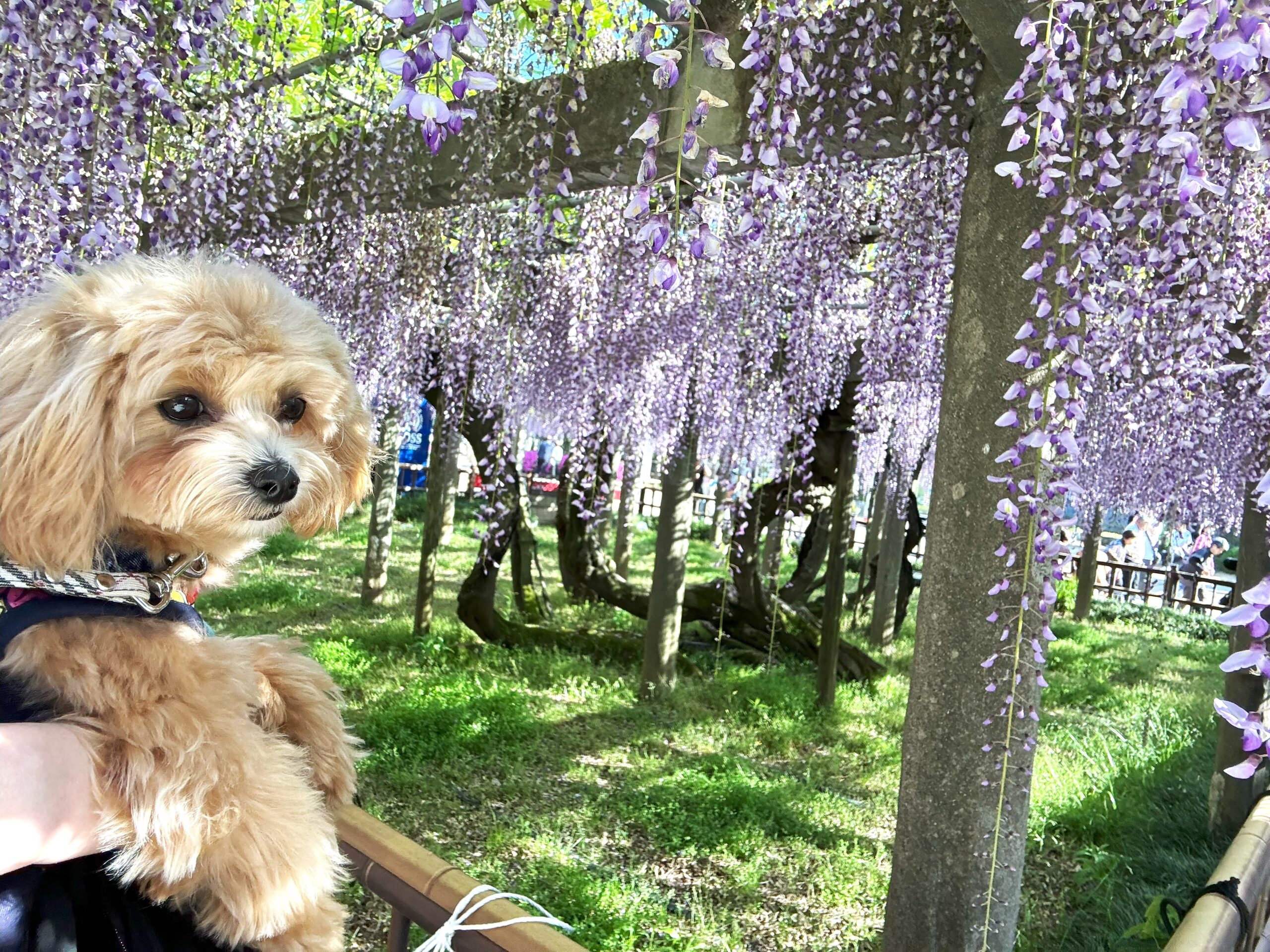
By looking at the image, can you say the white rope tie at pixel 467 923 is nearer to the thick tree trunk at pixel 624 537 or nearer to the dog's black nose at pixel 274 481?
the dog's black nose at pixel 274 481

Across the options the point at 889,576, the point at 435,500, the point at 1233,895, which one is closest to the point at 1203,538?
the point at 889,576

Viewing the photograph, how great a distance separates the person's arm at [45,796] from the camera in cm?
79

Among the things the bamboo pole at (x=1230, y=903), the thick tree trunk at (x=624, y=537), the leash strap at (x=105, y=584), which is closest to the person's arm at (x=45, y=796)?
the leash strap at (x=105, y=584)

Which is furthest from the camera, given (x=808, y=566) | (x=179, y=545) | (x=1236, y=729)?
(x=808, y=566)

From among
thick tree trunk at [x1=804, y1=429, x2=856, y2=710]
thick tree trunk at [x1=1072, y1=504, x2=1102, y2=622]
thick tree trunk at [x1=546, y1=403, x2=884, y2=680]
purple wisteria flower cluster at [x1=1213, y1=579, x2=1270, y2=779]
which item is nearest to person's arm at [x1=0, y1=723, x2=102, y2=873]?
purple wisteria flower cluster at [x1=1213, y1=579, x2=1270, y2=779]

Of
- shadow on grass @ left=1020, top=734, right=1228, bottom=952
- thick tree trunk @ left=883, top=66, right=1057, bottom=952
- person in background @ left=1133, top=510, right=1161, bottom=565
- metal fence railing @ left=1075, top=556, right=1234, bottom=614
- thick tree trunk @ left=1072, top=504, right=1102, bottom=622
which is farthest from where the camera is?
person in background @ left=1133, top=510, right=1161, bottom=565

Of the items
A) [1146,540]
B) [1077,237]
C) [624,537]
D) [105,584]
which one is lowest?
[624,537]

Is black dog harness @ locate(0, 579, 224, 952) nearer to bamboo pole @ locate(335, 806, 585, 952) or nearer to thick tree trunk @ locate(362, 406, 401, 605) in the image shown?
bamboo pole @ locate(335, 806, 585, 952)

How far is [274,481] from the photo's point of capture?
1.04 metres

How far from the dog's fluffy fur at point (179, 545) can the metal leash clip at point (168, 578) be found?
0.05 feet

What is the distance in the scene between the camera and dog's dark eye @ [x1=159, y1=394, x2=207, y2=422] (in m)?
1.03

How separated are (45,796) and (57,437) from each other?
1.12 feet

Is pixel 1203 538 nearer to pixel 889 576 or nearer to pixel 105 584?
pixel 889 576

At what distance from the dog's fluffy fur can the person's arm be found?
0.02m
